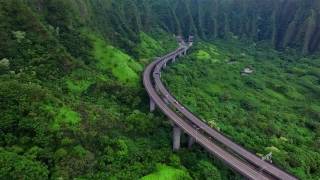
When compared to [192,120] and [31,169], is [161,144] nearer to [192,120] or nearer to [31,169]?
[192,120]

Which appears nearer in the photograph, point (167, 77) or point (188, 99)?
point (188, 99)

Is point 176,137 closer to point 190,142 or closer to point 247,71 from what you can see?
point 190,142

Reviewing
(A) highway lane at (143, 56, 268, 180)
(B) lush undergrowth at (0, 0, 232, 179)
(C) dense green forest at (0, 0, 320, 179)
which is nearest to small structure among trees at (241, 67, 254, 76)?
(C) dense green forest at (0, 0, 320, 179)

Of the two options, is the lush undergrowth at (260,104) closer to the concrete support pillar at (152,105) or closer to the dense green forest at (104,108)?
the dense green forest at (104,108)

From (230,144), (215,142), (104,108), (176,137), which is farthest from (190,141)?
(104,108)

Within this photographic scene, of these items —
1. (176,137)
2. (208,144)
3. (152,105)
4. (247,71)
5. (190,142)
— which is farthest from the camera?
(247,71)

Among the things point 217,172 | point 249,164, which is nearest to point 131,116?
point 217,172

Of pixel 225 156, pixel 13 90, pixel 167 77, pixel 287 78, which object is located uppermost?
pixel 13 90
